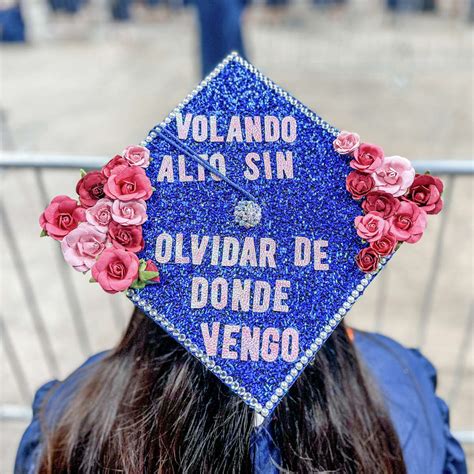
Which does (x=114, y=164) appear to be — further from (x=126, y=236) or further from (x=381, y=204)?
(x=381, y=204)

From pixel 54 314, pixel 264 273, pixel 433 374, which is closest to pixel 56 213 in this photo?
pixel 264 273

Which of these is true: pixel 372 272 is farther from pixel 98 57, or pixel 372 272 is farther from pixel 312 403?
pixel 98 57

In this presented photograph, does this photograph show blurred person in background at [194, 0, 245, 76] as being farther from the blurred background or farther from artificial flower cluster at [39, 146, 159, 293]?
artificial flower cluster at [39, 146, 159, 293]

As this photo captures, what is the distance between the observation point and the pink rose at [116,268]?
81 cm

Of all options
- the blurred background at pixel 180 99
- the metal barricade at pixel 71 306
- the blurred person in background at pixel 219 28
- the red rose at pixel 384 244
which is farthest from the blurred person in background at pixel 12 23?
the red rose at pixel 384 244

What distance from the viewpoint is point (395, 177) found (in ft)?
2.85

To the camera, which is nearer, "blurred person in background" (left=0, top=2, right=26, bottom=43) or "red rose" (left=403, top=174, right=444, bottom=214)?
"red rose" (left=403, top=174, right=444, bottom=214)

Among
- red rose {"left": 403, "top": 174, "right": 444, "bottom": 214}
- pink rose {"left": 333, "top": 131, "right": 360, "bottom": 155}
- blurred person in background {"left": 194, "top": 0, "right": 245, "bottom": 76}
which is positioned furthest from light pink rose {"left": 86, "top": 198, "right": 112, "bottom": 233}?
blurred person in background {"left": 194, "top": 0, "right": 245, "bottom": 76}

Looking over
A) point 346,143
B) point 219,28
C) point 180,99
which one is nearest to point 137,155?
point 346,143

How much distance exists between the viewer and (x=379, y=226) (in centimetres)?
85

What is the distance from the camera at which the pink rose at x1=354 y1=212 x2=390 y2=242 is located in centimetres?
85

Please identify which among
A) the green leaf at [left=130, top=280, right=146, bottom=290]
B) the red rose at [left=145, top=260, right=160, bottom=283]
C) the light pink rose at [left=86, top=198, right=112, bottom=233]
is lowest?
the green leaf at [left=130, top=280, right=146, bottom=290]

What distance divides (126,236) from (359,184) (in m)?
0.38

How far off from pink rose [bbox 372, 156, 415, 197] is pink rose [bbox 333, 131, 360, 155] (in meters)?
0.06
